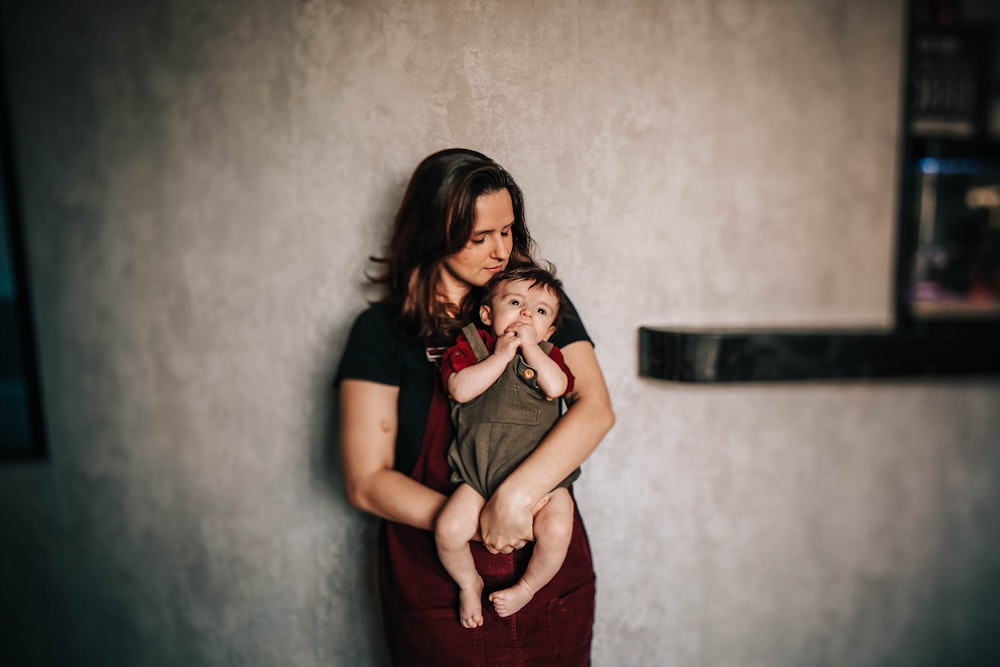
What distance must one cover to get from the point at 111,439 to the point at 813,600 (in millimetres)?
1492

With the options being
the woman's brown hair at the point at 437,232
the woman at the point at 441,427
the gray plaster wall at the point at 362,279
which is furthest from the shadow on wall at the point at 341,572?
the woman's brown hair at the point at 437,232

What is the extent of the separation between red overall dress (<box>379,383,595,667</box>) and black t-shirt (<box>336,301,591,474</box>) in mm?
16

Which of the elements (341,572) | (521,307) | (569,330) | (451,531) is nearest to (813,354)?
(569,330)

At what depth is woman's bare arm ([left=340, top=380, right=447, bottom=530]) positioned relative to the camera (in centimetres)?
73

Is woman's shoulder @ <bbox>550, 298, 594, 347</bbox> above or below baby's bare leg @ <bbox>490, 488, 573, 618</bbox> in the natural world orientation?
above

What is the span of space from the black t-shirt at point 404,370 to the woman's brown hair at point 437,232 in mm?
28

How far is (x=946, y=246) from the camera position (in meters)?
1.16

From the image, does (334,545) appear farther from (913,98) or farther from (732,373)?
(913,98)

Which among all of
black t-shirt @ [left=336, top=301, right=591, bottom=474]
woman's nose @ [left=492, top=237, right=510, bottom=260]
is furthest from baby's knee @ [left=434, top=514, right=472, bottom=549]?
woman's nose @ [left=492, top=237, right=510, bottom=260]

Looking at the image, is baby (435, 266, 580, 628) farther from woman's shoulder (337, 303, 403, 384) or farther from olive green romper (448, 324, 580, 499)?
woman's shoulder (337, 303, 403, 384)

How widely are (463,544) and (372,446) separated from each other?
0.19m

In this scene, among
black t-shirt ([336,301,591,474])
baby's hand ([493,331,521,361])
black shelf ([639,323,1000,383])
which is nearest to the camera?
baby's hand ([493,331,521,361])

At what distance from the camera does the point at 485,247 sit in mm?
672

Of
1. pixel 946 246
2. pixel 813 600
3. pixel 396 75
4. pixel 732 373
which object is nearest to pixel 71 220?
pixel 396 75
